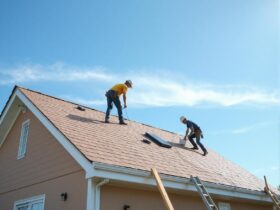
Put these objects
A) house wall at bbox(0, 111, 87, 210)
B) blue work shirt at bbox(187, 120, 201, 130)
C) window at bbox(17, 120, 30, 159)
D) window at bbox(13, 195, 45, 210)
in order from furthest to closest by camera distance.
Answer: blue work shirt at bbox(187, 120, 201, 130), window at bbox(17, 120, 30, 159), window at bbox(13, 195, 45, 210), house wall at bbox(0, 111, 87, 210)

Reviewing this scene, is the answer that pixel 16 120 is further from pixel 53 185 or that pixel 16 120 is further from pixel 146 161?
pixel 146 161

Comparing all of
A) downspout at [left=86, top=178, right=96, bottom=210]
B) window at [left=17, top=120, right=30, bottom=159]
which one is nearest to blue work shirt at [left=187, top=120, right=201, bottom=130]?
window at [left=17, top=120, right=30, bottom=159]

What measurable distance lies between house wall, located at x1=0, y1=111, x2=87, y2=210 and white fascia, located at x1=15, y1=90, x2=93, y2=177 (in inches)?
13.3

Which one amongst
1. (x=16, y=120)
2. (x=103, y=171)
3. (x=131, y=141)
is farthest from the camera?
(x=16, y=120)

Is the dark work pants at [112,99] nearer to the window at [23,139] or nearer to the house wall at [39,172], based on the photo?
the house wall at [39,172]

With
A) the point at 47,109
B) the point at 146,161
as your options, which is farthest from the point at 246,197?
the point at 47,109

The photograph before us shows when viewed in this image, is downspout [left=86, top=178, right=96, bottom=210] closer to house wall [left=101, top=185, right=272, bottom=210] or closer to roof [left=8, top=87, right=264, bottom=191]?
house wall [left=101, top=185, right=272, bottom=210]

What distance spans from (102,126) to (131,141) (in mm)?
1149

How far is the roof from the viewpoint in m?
7.91

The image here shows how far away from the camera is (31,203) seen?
30.2ft

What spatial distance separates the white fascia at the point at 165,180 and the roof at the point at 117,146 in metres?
0.19

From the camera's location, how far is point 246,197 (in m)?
10.4

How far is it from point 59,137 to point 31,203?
2222 mm

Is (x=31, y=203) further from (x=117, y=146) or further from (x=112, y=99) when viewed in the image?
(x=112, y=99)
